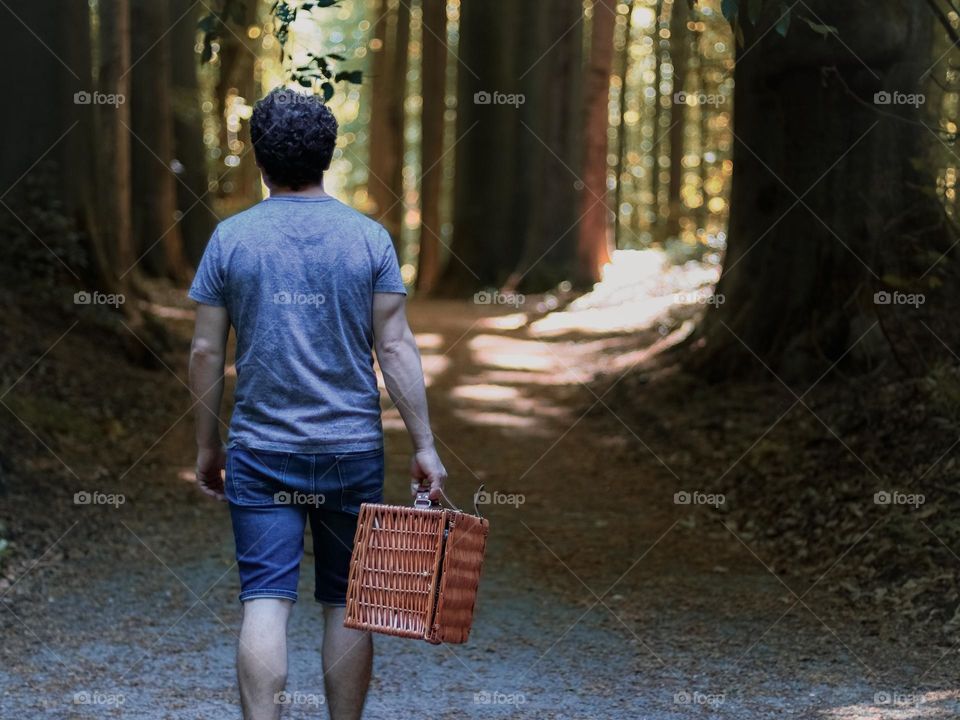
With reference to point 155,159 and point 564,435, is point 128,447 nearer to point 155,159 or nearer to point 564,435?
point 564,435

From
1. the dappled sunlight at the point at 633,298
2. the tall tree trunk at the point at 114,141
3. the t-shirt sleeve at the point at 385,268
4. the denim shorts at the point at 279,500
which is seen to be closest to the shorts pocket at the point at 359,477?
the denim shorts at the point at 279,500

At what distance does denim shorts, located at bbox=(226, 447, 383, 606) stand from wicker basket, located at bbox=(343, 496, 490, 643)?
0.14 meters

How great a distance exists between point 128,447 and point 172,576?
2.52 m

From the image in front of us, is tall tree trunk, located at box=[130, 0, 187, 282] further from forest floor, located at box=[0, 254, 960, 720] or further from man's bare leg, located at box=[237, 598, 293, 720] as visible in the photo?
man's bare leg, located at box=[237, 598, 293, 720]

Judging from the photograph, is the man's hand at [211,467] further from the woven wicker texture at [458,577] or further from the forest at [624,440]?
the woven wicker texture at [458,577]

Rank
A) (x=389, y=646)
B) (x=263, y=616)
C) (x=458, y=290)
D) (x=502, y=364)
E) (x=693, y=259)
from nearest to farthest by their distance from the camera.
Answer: (x=263, y=616) < (x=389, y=646) < (x=502, y=364) < (x=693, y=259) < (x=458, y=290)

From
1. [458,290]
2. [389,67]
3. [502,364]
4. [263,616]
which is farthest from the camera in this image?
[389,67]

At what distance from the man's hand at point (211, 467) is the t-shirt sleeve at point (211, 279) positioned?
0.43m

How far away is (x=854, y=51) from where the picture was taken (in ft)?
27.0

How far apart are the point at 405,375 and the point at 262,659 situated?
0.87m

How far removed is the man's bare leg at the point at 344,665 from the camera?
3541 mm

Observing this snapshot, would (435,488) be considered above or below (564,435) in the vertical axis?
above

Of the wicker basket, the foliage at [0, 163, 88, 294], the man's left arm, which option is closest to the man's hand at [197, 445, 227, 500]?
the man's left arm

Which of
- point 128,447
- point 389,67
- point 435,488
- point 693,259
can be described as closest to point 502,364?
point 128,447
